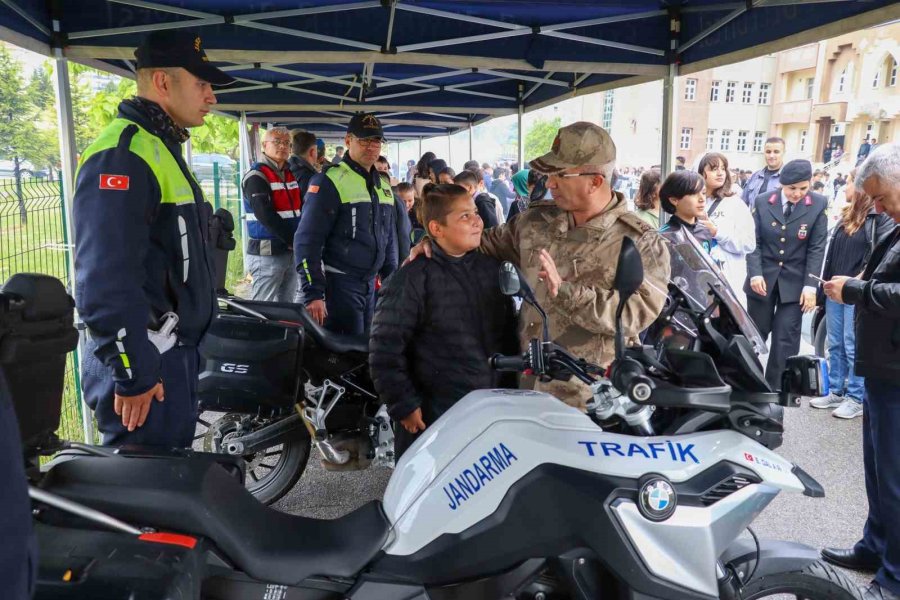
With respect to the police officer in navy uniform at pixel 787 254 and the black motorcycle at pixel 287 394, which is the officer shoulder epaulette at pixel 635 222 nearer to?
the black motorcycle at pixel 287 394

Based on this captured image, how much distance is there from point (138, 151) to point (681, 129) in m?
37.3

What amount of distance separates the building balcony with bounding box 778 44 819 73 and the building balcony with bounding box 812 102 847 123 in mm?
2380

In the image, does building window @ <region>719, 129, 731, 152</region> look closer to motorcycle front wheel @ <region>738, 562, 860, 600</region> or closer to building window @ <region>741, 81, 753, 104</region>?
building window @ <region>741, 81, 753, 104</region>

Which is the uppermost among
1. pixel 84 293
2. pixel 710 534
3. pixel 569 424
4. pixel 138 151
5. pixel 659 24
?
pixel 659 24

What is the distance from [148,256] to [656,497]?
1573 mm

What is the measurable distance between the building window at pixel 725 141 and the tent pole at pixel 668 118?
32179mm

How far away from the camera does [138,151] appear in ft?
6.50

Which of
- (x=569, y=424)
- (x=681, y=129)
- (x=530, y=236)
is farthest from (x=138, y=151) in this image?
(x=681, y=129)

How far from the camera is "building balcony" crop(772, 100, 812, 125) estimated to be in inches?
1128

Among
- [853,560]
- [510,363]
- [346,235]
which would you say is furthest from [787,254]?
[510,363]

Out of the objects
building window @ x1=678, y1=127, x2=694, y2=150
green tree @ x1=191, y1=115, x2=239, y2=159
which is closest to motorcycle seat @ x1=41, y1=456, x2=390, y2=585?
green tree @ x1=191, y1=115, x2=239, y2=159

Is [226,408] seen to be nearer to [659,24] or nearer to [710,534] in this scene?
[710,534]

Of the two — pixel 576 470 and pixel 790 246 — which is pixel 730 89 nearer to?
pixel 790 246

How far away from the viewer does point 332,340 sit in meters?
3.25
